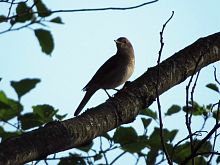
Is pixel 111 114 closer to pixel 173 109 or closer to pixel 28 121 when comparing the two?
pixel 28 121

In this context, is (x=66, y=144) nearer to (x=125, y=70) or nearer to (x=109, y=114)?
(x=109, y=114)

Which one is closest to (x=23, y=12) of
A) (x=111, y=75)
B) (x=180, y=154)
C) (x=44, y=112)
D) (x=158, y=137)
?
(x=44, y=112)

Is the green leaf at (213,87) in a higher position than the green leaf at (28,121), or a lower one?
higher

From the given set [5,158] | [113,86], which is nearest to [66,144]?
[5,158]

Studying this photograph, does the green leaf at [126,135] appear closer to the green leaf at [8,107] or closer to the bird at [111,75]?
the green leaf at [8,107]

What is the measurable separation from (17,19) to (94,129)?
0.78 m

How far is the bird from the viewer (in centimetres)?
693

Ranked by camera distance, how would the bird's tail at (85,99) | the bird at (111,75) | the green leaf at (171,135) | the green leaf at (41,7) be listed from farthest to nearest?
the bird at (111,75), the bird's tail at (85,99), the green leaf at (41,7), the green leaf at (171,135)

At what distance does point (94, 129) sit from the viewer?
2.65 m

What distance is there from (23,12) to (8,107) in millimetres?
618

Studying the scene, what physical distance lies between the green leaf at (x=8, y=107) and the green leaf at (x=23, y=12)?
516 millimetres

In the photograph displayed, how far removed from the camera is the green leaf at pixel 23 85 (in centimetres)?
269

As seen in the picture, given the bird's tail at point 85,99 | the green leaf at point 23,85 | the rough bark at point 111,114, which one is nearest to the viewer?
the rough bark at point 111,114

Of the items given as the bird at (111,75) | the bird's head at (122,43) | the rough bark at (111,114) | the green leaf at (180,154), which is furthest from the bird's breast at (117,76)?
the green leaf at (180,154)
